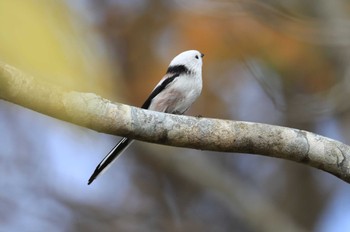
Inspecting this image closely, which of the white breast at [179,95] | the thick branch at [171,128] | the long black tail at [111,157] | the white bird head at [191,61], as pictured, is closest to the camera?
the thick branch at [171,128]

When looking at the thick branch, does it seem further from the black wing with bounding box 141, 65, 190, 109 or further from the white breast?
the black wing with bounding box 141, 65, 190, 109

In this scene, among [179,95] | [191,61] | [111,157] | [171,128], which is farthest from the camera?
[191,61]

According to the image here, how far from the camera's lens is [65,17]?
4.89 feet

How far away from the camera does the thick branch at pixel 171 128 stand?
5.98ft

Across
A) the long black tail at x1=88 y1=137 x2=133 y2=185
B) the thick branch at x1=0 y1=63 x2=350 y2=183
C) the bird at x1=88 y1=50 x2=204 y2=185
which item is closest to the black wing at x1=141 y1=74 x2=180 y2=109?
the bird at x1=88 y1=50 x2=204 y2=185

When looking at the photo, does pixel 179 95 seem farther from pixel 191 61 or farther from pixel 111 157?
pixel 111 157

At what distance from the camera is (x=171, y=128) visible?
2.05 meters

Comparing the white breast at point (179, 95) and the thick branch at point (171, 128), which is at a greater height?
the thick branch at point (171, 128)

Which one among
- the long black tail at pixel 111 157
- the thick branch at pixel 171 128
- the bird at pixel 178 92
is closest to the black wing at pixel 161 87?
the bird at pixel 178 92

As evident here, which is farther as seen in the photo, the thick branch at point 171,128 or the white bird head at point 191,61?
the white bird head at point 191,61

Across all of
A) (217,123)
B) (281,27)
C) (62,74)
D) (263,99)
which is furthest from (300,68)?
(62,74)

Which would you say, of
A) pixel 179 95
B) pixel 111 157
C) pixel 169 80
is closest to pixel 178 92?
pixel 179 95

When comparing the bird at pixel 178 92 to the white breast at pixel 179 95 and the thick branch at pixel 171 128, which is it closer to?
the white breast at pixel 179 95

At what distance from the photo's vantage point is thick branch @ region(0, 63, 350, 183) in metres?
1.82
